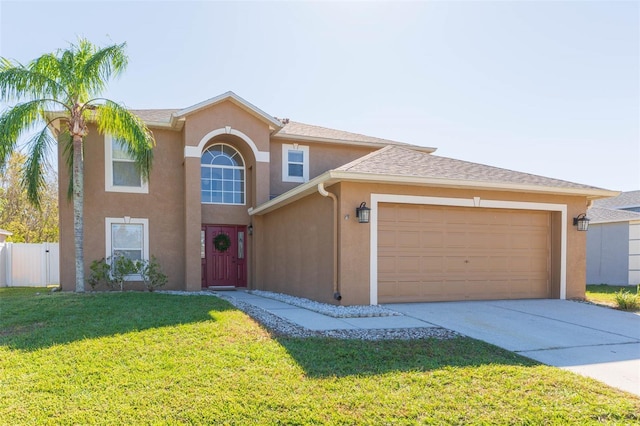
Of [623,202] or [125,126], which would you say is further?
[623,202]

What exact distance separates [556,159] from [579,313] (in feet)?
30.2

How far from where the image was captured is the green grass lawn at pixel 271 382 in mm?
3938

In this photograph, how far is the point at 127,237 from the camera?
13281 mm

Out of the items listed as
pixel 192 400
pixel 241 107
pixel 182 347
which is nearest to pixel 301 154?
pixel 241 107

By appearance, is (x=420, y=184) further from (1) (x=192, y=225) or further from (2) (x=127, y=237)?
(2) (x=127, y=237)

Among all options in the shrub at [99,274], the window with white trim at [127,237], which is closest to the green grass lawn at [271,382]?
the shrub at [99,274]

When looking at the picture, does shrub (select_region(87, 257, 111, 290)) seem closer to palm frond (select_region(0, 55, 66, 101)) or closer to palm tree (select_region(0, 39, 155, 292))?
palm tree (select_region(0, 39, 155, 292))

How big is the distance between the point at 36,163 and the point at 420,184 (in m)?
10.3

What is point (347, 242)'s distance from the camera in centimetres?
895

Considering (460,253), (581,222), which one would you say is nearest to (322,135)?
(460,253)

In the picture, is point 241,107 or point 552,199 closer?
point 552,199

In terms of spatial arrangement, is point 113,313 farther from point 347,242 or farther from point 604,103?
point 604,103

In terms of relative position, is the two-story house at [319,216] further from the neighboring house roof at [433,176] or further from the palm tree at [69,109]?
the palm tree at [69,109]

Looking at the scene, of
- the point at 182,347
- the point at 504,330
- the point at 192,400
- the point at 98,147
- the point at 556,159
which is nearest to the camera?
the point at 192,400
